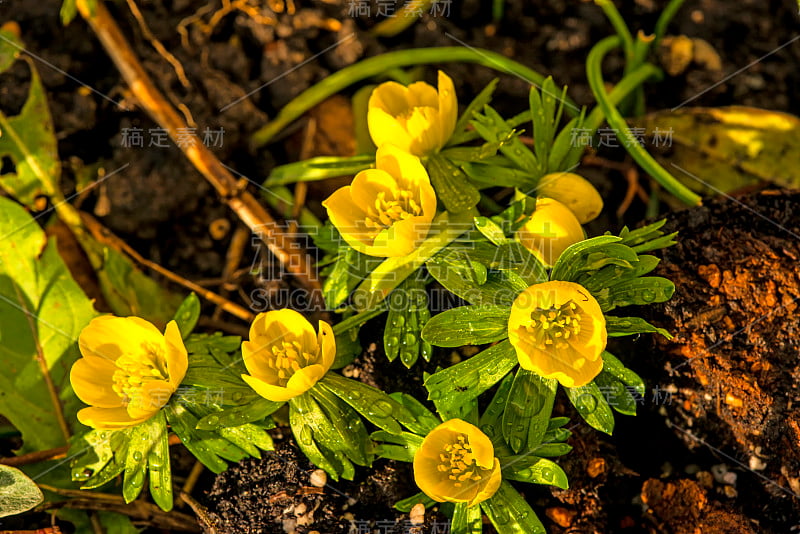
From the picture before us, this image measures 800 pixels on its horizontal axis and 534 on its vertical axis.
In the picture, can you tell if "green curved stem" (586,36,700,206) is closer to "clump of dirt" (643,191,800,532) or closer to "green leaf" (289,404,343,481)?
"clump of dirt" (643,191,800,532)

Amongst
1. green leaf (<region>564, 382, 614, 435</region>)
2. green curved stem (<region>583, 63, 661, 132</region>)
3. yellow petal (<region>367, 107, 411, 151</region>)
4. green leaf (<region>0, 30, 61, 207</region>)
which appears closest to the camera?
green leaf (<region>564, 382, 614, 435</region>)

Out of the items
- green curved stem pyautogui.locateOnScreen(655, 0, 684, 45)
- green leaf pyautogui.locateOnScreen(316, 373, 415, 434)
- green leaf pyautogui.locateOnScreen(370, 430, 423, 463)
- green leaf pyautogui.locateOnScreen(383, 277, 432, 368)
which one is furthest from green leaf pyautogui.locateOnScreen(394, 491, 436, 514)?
green curved stem pyautogui.locateOnScreen(655, 0, 684, 45)

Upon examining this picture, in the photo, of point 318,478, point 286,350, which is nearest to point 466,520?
point 318,478

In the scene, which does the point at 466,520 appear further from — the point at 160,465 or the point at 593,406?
the point at 160,465

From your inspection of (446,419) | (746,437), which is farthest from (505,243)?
(746,437)

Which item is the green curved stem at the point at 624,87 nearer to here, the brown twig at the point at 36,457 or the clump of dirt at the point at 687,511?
the clump of dirt at the point at 687,511

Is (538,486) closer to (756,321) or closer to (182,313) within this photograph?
(756,321)
